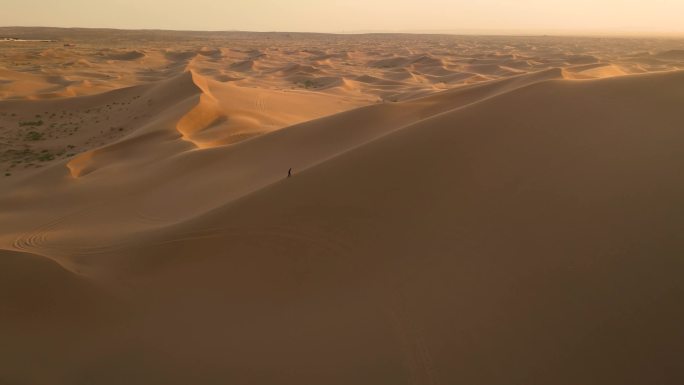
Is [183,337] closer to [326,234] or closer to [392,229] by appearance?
[326,234]

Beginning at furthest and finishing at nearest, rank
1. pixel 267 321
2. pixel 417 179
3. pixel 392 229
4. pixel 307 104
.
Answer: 1. pixel 307 104
2. pixel 417 179
3. pixel 392 229
4. pixel 267 321

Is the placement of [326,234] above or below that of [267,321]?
above

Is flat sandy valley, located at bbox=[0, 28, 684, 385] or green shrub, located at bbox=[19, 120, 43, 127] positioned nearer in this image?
flat sandy valley, located at bbox=[0, 28, 684, 385]

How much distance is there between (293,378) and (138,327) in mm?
1512

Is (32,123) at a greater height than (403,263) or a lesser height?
greater

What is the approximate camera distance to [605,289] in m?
2.92

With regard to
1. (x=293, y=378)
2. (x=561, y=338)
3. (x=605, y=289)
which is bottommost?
(x=293, y=378)

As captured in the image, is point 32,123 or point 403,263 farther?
point 32,123

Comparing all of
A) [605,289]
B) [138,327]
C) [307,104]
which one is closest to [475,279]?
[605,289]

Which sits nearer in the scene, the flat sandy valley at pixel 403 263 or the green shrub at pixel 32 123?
the flat sandy valley at pixel 403 263

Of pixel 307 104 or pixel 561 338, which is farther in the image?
pixel 307 104

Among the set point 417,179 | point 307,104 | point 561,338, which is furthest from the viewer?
point 307,104

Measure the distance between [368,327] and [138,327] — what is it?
1.97 meters

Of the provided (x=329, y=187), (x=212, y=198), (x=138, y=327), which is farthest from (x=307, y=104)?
(x=138, y=327)
